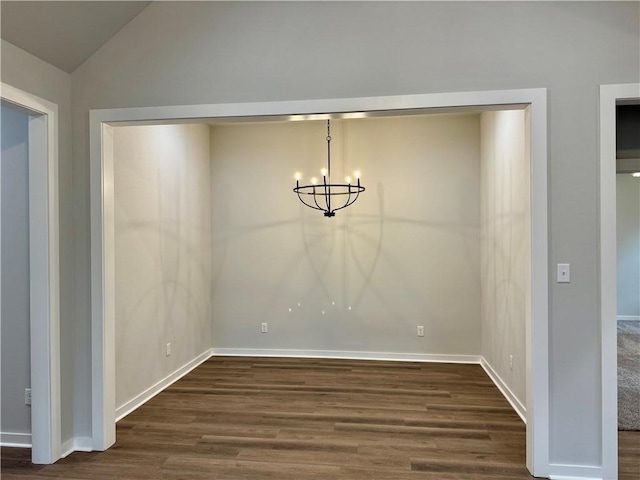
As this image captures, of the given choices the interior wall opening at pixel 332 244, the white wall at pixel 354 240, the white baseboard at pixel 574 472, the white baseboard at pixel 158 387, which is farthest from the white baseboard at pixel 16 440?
the white baseboard at pixel 574 472

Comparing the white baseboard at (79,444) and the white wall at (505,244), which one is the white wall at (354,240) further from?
the white baseboard at (79,444)

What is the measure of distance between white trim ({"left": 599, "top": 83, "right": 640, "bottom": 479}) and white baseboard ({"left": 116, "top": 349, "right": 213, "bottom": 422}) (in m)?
3.42

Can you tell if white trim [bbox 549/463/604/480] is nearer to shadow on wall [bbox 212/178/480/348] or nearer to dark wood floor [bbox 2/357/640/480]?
dark wood floor [bbox 2/357/640/480]

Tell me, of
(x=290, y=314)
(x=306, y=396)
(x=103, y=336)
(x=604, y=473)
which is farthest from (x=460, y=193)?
(x=103, y=336)

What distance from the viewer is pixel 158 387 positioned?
422 cm

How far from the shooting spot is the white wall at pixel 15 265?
3027 millimetres

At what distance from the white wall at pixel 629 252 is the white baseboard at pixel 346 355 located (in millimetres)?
5027

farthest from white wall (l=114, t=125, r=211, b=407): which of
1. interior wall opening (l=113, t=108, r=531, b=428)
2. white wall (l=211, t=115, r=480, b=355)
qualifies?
white wall (l=211, t=115, r=480, b=355)

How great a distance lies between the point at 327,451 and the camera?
117 inches

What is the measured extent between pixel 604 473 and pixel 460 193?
3.18 meters

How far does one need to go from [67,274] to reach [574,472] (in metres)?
3.42

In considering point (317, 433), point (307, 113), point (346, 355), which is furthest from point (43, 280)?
point (346, 355)

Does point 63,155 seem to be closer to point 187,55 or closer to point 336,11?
point 187,55

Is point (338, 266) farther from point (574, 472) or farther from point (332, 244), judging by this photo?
point (574, 472)
